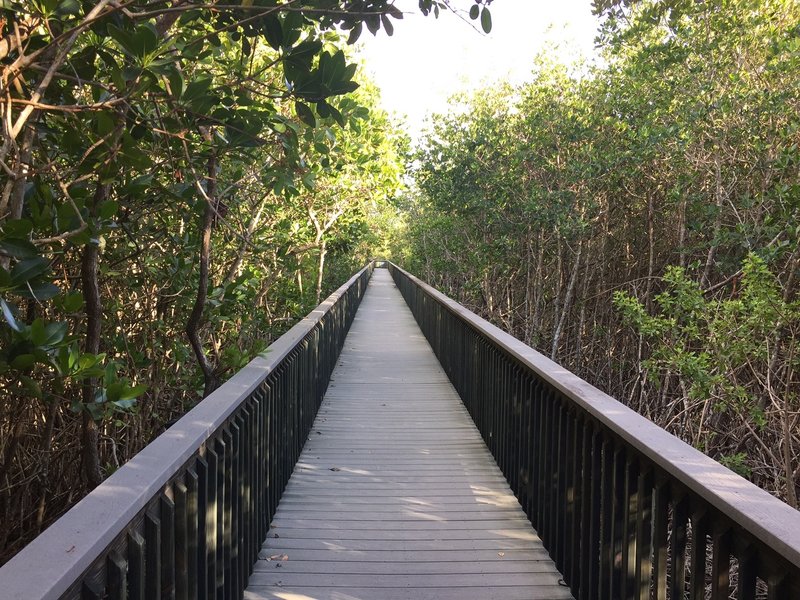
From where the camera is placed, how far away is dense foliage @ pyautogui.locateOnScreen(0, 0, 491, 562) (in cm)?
217

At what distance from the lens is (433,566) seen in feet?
10.6

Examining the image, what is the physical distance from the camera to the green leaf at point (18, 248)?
183cm

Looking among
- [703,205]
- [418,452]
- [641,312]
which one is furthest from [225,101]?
[703,205]

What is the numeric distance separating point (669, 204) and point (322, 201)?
605 centimetres

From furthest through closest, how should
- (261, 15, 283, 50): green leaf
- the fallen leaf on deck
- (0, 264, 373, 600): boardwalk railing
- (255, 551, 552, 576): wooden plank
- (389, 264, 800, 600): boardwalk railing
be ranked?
the fallen leaf on deck
(255, 551, 552, 576): wooden plank
(261, 15, 283, 50): green leaf
(389, 264, 800, 600): boardwalk railing
(0, 264, 373, 600): boardwalk railing

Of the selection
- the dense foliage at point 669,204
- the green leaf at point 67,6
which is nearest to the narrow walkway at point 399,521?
the green leaf at point 67,6

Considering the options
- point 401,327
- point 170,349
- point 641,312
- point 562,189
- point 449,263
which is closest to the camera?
point 170,349

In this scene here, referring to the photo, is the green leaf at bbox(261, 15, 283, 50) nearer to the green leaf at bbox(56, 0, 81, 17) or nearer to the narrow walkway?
the green leaf at bbox(56, 0, 81, 17)

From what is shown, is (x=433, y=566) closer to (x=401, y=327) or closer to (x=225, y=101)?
(x=225, y=101)

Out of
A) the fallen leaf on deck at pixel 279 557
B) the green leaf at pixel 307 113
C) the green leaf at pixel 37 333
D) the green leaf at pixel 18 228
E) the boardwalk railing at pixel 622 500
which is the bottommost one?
the fallen leaf on deck at pixel 279 557

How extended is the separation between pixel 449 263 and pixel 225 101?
18389 mm

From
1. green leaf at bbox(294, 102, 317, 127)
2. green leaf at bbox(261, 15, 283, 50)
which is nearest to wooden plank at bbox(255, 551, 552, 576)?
green leaf at bbox(294, 102, 317, 127)

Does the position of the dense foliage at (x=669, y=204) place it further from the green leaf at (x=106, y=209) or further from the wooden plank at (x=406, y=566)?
the green leaf at (x=106, y=209)

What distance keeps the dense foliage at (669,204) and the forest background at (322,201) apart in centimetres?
6
